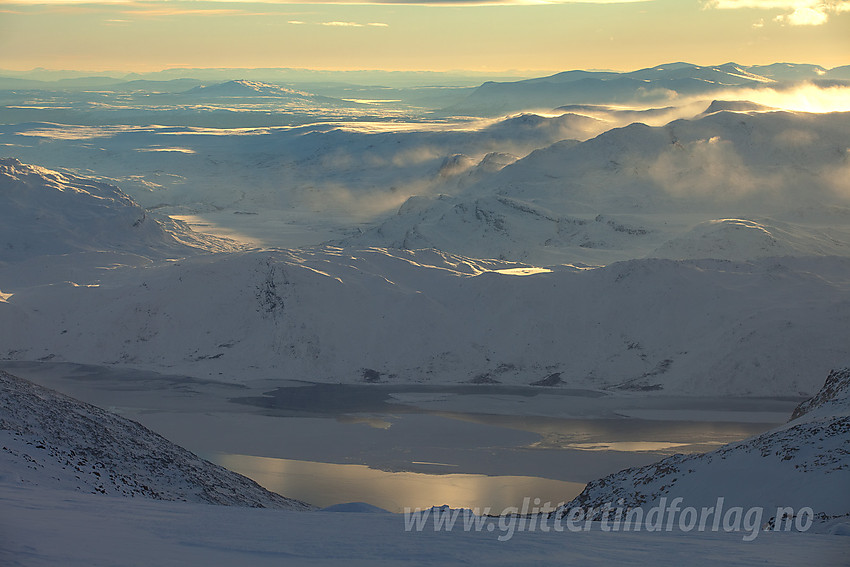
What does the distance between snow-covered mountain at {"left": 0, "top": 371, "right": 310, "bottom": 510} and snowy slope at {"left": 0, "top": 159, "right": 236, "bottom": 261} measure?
6291 centimetres

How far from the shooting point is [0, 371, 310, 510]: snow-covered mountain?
22406 mm

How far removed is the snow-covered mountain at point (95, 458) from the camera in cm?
2241

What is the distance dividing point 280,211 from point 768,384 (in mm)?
115860

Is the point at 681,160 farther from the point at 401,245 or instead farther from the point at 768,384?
the point at 768,384

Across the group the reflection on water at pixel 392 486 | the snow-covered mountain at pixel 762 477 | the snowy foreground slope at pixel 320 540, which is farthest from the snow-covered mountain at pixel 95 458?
the snow-covered mountain at pixel 762 477

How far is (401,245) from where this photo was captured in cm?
9562

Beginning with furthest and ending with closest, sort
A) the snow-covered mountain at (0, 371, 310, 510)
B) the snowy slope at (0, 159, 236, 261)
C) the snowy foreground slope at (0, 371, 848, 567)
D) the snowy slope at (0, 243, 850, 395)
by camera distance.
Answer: the snowy slope at (0, 159, 236, 261) → the snowy slope at (0, 243, 850, 395) → the snow-covered mountain at (0, 371, 310, 510) → the snowy foreground slope at (0, 371, 848, 567)

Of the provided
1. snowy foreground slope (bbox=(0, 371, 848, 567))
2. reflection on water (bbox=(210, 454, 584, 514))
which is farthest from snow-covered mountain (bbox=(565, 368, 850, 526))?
reflection on water (bbox=(210, 454, 584, 514))

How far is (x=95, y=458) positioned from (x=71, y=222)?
76.1 m

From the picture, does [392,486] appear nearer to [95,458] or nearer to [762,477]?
[95,458]

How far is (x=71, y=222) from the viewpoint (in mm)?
95562

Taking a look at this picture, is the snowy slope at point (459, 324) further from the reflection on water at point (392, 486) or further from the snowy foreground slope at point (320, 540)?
the snowy foreground slope at point (320, 540)

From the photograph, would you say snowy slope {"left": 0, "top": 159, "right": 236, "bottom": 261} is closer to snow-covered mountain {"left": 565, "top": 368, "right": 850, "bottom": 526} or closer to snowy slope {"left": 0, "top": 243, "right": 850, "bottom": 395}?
snowy slope {"left": 0, "top": 243, "right": 850, "bottom": 395}

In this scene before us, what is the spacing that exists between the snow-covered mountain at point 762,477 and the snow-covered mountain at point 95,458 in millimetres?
10746
